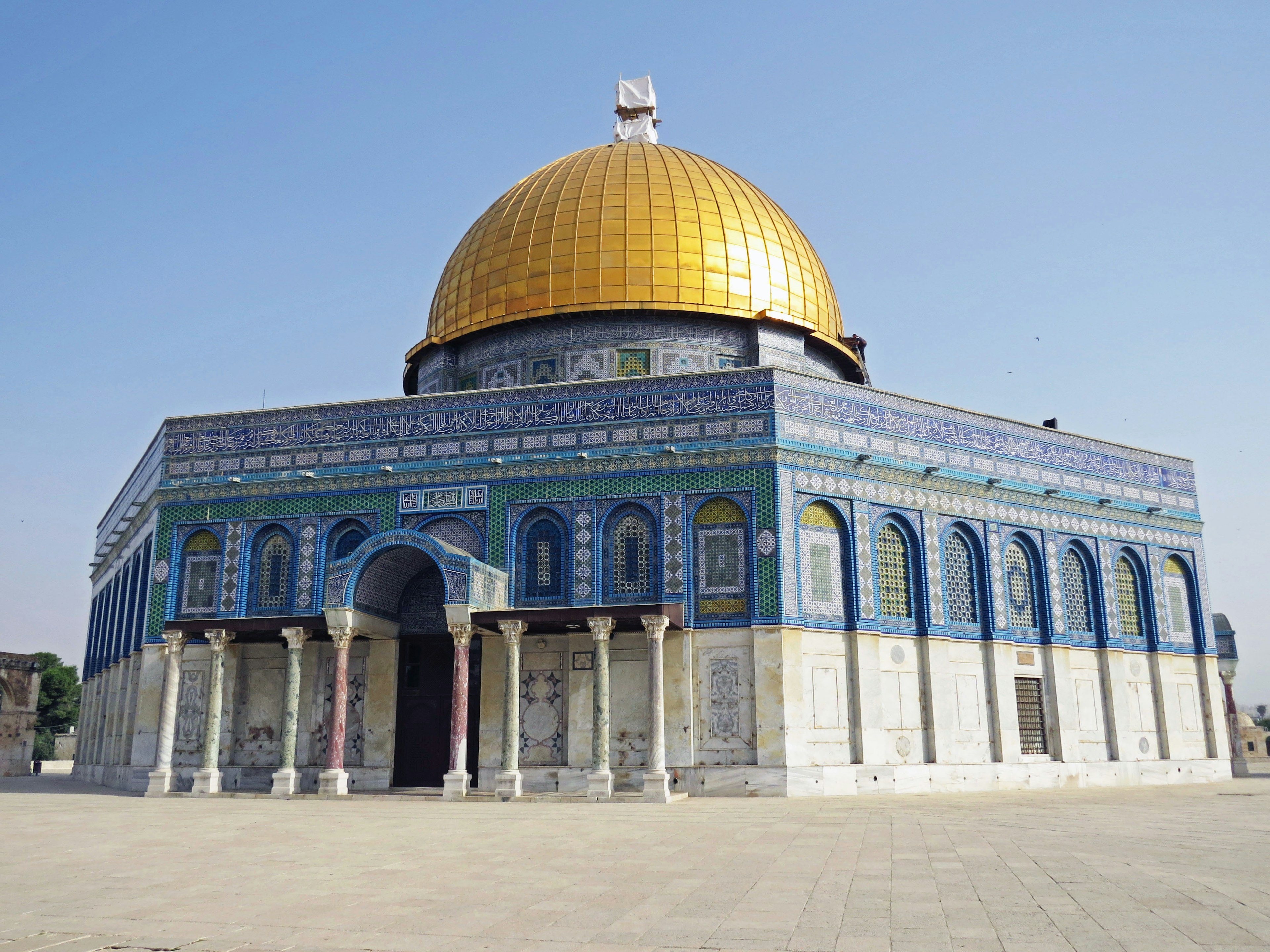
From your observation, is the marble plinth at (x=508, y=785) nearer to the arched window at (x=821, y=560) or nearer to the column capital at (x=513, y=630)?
the column capital at (x=513, y=630)

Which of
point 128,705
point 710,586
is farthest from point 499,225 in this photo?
point 128,705

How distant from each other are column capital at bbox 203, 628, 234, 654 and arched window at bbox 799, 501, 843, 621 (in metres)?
10.4

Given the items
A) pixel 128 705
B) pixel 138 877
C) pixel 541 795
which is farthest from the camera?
pixel 128 705

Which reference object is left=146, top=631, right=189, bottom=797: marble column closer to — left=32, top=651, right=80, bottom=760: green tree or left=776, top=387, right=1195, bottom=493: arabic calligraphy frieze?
left=776, top=387, right=1195, bottom=493: arabic calligraphy frieze

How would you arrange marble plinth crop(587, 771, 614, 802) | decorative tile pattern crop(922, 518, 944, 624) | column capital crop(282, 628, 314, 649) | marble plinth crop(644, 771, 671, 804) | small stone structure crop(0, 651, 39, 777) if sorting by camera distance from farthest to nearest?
1. small stone structure crop(0, 651, 39, 777)
2. decorative tile pattern crop(922, 518, 944, 624)
3. column capital crop(282, 628, 314, 649)
4. marble plinth crop(587, 771, 614, 802)
5. marble plinth crop(644, 771, 671, 804)

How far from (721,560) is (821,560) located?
186 centimetres

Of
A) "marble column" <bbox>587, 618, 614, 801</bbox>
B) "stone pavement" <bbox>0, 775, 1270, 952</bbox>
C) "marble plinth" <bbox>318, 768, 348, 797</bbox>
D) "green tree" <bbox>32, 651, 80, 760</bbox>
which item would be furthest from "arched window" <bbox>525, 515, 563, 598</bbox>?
"green tree" <bbox>32, 651, 80, 760</bbox>

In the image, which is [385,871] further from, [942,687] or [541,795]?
[942,687]

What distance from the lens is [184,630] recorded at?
65.7 ft

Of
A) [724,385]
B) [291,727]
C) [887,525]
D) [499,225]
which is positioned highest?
[499,225]

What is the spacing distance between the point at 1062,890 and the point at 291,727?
582 inches

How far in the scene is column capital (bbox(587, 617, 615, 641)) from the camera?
18.0 m

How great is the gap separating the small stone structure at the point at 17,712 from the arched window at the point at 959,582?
3255 centimetres

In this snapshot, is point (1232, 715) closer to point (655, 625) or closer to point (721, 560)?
point (721, 560)
